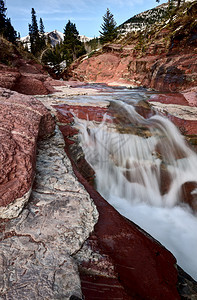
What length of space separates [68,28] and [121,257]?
1371 inches

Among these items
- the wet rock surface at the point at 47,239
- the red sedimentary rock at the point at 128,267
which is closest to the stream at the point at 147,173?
the red sedimentary rock at the point at 128,267

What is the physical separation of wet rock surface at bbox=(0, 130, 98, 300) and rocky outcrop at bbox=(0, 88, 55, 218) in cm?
15

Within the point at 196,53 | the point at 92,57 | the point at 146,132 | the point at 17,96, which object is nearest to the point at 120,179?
the point at 146,132

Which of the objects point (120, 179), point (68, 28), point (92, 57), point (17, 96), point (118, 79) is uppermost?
point (68, 28)

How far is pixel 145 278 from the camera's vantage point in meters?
1.33

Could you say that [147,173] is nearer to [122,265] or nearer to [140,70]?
[122,265]

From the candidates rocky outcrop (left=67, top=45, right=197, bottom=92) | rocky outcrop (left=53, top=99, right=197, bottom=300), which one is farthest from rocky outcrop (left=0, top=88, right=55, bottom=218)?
rocky outcrop (left=67, top=45, right=197, bottom=92)

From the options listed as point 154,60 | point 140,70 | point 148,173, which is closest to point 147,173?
Result: point 148,173

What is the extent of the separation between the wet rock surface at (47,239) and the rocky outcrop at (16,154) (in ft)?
0.50

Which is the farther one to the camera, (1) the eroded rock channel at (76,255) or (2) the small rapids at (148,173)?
(2) the small rapids at (148,173)

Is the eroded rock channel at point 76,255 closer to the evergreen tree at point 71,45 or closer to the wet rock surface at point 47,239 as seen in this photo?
the wet rock surface at point 47,239

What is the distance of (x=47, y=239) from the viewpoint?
1.33m

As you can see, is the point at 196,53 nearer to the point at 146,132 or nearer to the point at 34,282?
the point at 146,132

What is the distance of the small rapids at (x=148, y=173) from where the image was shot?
2.83m
